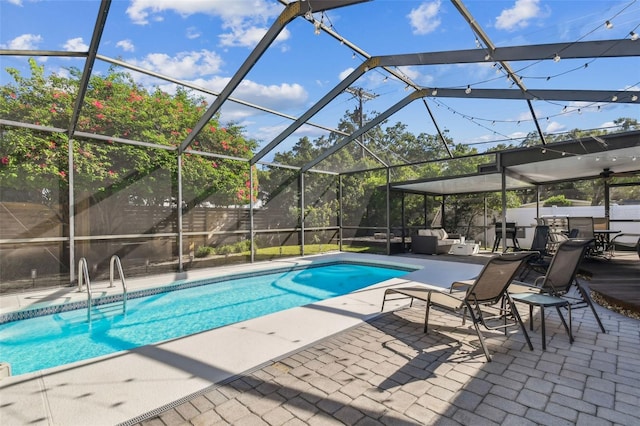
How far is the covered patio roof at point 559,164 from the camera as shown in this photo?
6527 millimetres

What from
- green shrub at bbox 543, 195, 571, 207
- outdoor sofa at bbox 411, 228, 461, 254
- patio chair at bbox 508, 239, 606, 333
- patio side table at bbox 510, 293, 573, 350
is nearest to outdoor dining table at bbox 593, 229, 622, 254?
outdoor sofa at bbox 411, 228, 461, 254

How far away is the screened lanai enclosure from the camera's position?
16.2 feet

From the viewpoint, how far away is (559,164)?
802 centimetres

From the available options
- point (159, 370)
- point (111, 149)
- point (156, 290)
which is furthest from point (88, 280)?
point (111, 149)

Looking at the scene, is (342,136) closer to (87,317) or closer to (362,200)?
(362,200)

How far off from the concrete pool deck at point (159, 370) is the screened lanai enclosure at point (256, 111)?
2612 mm

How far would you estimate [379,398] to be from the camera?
7.47 feet

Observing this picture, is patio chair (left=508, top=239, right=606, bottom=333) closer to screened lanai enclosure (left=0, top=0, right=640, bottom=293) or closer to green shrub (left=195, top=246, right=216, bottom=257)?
screened lanai enclosure (left=0, top=0, right=640, bottom=293)

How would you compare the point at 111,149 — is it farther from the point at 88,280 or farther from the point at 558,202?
the point at 558,202

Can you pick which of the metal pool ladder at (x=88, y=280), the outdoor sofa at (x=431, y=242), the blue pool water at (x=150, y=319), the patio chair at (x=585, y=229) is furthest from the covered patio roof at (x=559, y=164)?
the metal pool ladder at (x=88, y=280)

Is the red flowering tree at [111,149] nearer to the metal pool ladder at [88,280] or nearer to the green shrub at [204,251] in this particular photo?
the metal pool ladder at [88,280]

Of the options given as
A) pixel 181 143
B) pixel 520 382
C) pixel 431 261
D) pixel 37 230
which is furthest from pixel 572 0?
→ pixel 37 230

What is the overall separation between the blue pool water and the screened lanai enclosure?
153 centimetres

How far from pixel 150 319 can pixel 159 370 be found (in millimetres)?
2940
